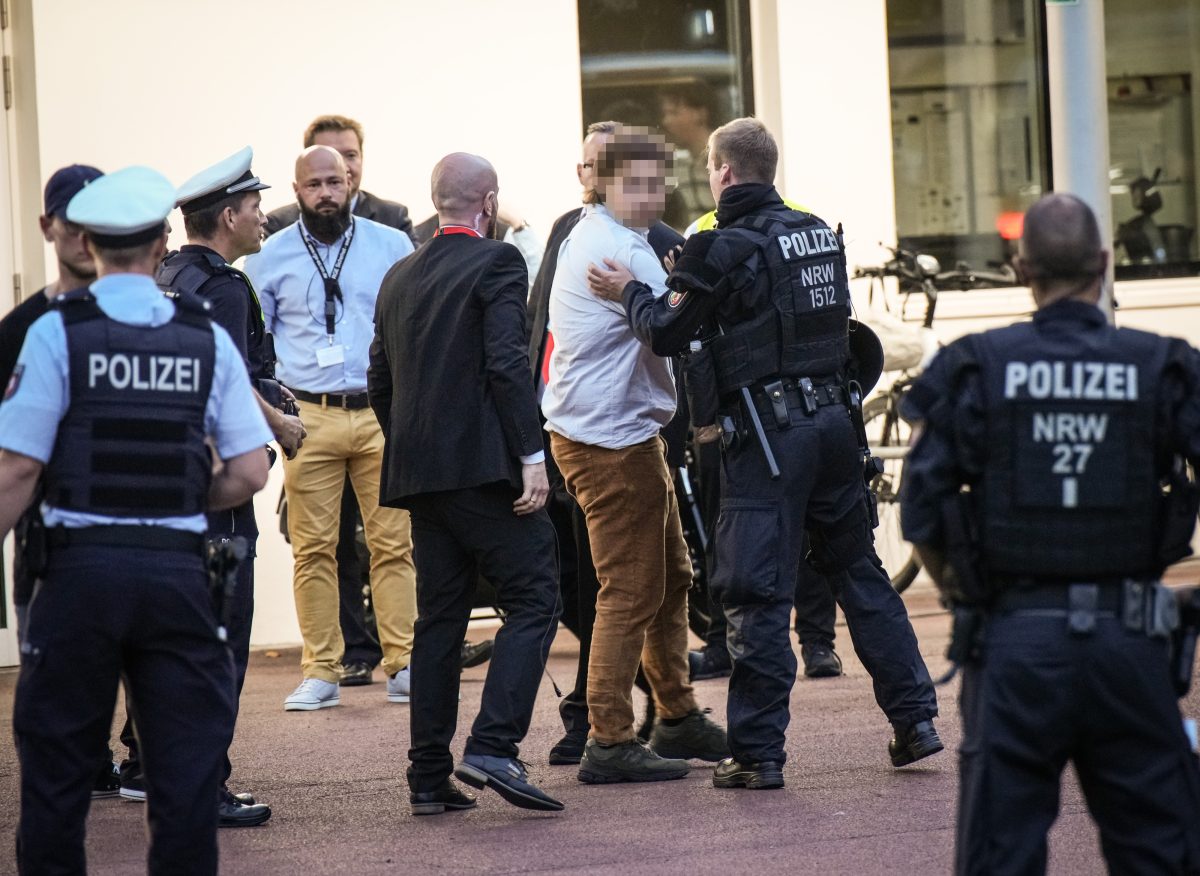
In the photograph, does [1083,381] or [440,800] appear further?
[440,800]

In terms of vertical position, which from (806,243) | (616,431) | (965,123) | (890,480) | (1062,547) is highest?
(965,123)

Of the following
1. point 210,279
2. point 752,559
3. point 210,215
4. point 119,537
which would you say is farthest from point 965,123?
point 119,537

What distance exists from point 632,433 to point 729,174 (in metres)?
0.92

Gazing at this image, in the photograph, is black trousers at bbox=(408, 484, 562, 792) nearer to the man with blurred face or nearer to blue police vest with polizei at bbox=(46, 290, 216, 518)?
the man with blurred face

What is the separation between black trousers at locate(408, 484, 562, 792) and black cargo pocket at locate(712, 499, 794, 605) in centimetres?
57

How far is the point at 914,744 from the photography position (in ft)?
20.1

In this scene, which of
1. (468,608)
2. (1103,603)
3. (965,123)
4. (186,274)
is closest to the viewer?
(1103,603)

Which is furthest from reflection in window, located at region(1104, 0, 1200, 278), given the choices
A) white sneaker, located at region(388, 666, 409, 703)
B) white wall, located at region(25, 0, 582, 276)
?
white sneaker, located at region(388, 666, 409, 703)

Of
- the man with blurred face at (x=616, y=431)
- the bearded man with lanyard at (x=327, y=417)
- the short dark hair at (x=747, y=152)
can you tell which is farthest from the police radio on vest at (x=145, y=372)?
the bearded man with lanyard at (x=327, y=417)

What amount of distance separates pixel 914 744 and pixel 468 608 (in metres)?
1.57

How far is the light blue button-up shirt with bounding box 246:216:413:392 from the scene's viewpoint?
7.98m

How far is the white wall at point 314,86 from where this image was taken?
30.8ft

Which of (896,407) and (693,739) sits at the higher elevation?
(896,407)

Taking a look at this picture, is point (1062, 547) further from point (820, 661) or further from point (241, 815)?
point (820, 661)
